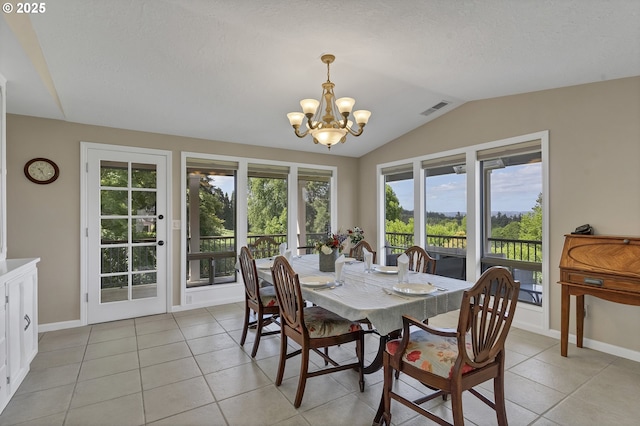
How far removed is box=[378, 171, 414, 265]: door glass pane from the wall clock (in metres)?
4.45

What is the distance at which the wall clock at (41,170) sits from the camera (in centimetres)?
347

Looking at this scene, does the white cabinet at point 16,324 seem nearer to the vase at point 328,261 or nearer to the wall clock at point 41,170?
the wall clock at point 41,170

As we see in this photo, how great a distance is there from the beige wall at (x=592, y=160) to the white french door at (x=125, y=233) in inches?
169

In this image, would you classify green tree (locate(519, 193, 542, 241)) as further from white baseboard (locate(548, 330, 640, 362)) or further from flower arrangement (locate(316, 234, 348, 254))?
flower arrangement (locate(316, 234, 348, 254))

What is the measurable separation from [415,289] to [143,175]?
11.8ft

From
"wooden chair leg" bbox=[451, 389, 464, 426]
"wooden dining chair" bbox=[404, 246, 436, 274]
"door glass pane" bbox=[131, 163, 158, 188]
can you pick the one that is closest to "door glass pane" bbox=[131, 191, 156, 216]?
"door glass pane" bbox=[131, 163, 158, 188]

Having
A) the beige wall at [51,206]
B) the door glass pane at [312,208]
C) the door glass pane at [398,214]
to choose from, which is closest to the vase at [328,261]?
the door glass pane at [312,208]

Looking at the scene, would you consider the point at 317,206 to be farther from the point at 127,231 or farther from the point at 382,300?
the point at 382,300

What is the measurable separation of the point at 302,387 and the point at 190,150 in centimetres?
337

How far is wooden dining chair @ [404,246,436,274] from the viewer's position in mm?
3139

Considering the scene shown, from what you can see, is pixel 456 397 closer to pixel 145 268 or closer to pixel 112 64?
pixel 112 64

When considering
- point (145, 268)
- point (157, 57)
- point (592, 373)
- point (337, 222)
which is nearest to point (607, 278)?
point (592, 373)

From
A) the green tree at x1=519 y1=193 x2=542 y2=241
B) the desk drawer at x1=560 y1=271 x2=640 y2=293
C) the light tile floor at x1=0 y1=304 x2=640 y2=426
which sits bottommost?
the light tile floor at x1=0 y1=304 x2=640 y2=426

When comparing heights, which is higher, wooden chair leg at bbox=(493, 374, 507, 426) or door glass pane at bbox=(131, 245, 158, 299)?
door glass pane at bbox=(131, 245, 158, 299)
